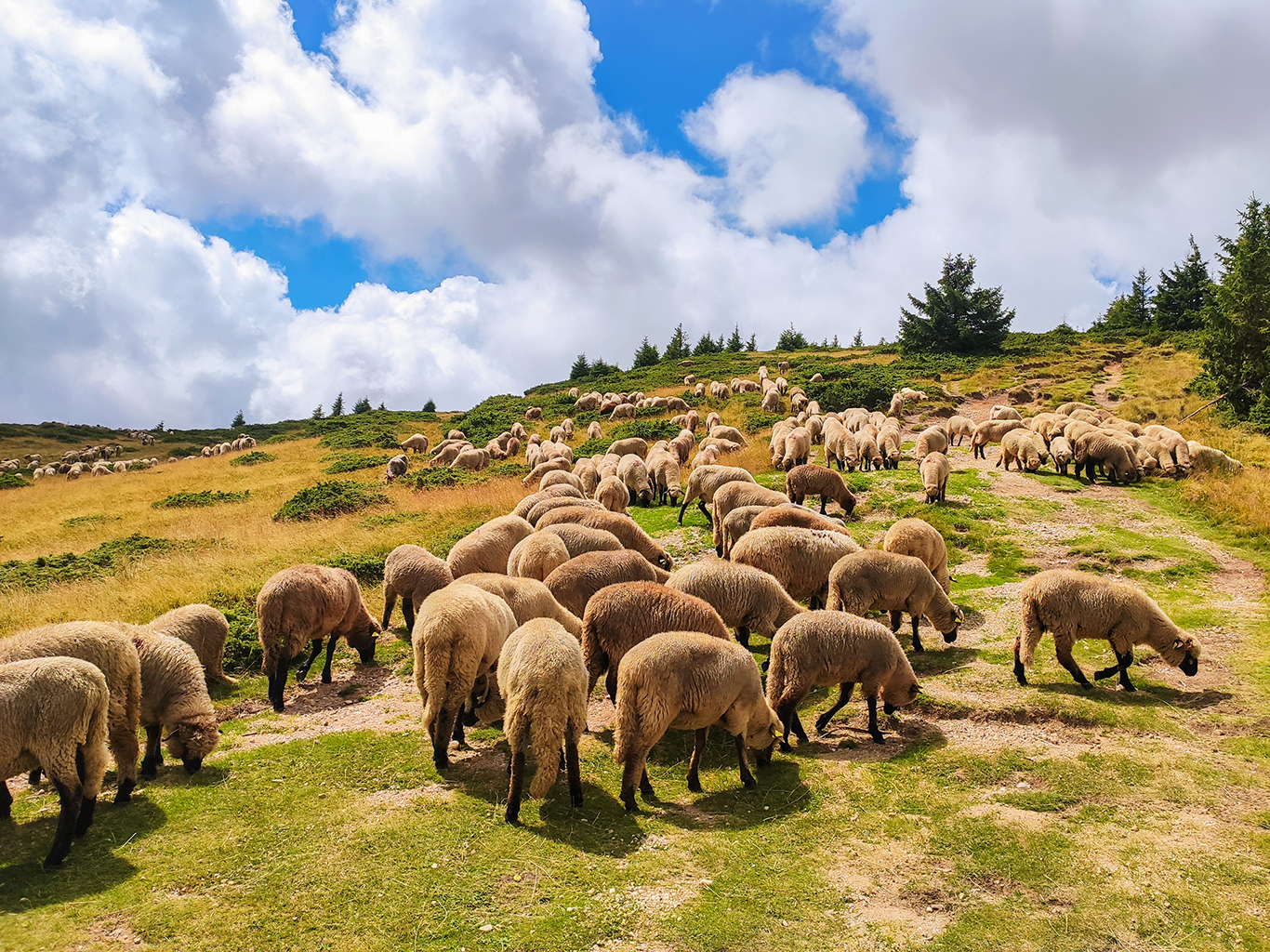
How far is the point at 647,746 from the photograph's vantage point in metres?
6.98

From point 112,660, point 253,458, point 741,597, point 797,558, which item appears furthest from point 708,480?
point 253,458

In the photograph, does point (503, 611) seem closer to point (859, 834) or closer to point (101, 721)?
point (101, 721)

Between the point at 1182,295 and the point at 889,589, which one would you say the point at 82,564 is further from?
the point at 1182,295

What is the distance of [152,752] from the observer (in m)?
7.64

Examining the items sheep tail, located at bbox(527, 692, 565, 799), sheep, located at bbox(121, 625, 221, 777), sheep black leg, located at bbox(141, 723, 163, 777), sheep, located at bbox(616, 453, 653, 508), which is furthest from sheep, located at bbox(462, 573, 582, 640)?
sheep, located at bbox(616, 453, 653, 508)

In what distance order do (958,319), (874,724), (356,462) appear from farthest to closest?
1. (958,319)
2. (356,462)
3. (874,724)

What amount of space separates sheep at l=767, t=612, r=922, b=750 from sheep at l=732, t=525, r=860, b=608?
322 centimetres

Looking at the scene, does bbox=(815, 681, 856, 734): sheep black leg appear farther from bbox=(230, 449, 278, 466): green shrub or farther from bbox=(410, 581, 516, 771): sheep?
bbox=(230, 449, 278, 466): green shrub

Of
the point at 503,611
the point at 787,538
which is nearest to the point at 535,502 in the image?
the point at 787,538

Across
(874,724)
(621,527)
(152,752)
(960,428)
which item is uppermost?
(960,428)

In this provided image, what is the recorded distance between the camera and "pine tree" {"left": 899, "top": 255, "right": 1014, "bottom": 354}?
2328 inches

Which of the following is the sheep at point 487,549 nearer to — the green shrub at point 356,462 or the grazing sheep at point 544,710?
the grazing sheep at point 544,710

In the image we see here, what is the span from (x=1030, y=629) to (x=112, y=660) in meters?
11.1

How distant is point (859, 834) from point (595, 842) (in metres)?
2.39
